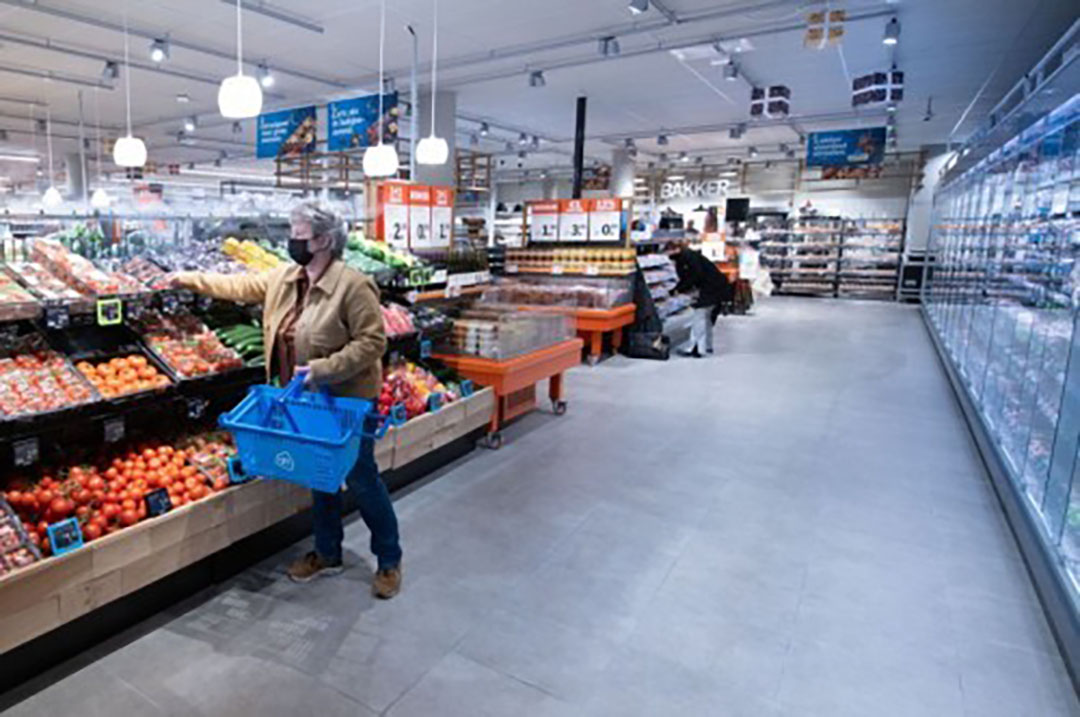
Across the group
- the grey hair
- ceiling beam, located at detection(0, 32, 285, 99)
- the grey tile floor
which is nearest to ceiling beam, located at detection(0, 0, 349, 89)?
ceiling beam, located at detection(0, 32, 285, 99)

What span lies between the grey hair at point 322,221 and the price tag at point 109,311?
36.2 inches

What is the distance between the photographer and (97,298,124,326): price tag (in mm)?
2840

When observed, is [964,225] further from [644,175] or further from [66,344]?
[644,175]

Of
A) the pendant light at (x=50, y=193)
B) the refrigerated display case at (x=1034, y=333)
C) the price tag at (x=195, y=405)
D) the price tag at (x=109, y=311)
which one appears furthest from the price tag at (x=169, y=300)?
the pendant light at (x=50, y=193)

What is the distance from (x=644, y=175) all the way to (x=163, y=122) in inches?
570

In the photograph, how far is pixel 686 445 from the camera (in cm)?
517

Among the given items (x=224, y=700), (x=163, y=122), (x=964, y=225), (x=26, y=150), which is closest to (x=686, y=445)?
(x=224, y=700)

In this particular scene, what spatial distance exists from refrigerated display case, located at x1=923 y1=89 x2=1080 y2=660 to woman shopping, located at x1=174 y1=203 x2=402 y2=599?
289 cm

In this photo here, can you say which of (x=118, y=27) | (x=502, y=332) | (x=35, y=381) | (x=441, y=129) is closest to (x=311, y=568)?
(x=35, y=381)

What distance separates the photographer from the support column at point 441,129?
443 inches

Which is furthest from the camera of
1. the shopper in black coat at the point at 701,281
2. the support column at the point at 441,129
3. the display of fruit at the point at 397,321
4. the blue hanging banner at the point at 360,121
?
the support column at the point at 441,129

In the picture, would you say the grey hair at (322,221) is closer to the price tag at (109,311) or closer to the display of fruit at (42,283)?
the price tag at (109,311)

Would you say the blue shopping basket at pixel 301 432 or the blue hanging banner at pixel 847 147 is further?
the blue hanging banner at pixel 847 147

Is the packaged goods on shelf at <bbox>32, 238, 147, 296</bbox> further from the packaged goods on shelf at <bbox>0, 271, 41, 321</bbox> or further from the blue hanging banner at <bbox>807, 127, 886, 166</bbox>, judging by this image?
the blue hanging banner at <bbox>807, 127, 886, 166</bbox>
